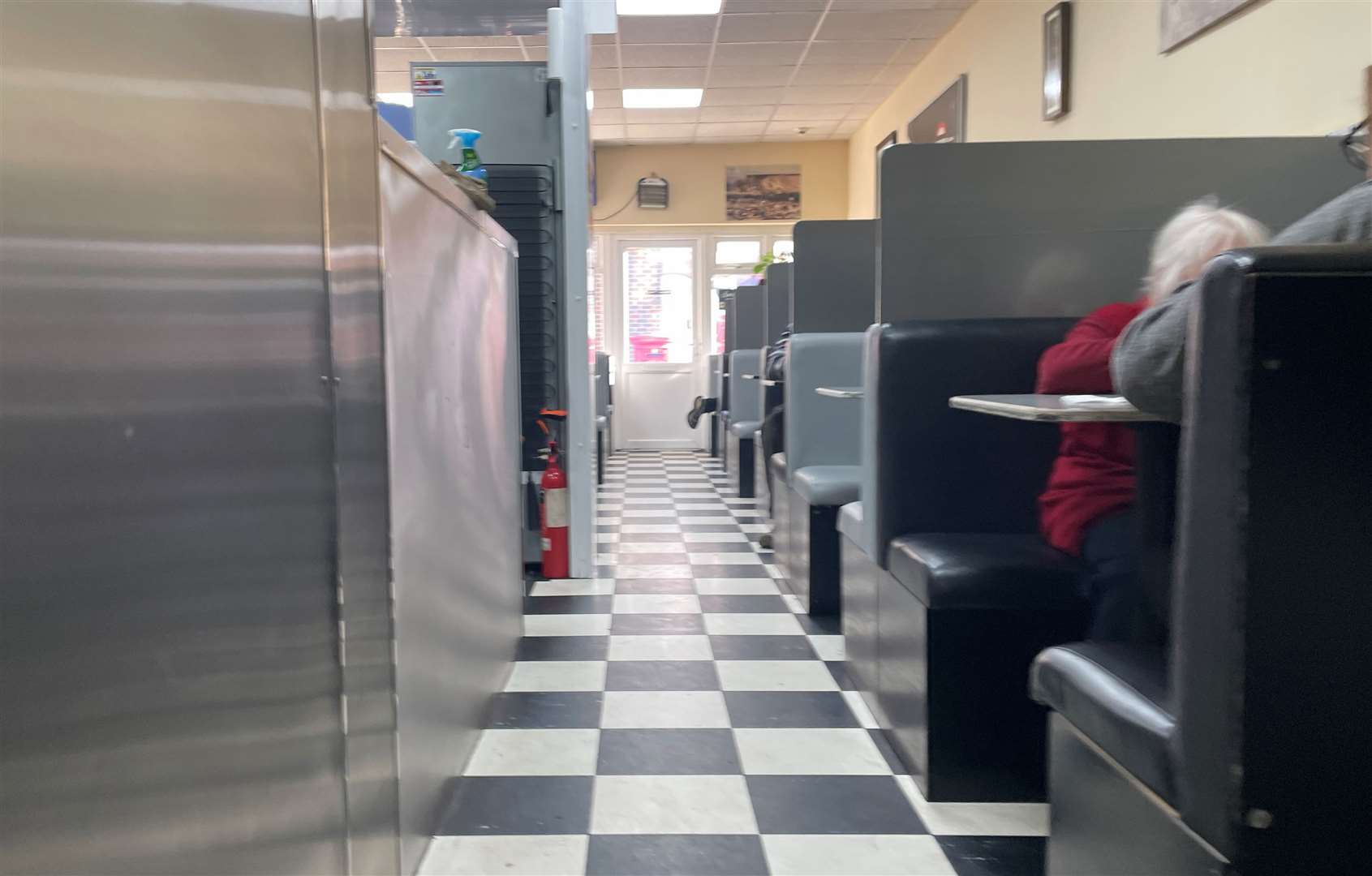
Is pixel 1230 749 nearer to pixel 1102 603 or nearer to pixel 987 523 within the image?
pixel 1102 603

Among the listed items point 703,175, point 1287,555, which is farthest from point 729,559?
point 703,175

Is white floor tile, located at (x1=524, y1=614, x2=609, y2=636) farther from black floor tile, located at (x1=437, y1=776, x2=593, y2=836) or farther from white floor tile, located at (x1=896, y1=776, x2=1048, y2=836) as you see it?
white floor tile, located at (x1=896, y1=776, x2=1048, y2=836)

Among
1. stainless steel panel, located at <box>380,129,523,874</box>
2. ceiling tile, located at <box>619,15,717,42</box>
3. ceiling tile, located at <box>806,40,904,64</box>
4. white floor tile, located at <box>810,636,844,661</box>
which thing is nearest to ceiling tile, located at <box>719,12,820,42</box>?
ceiling tile, located at <box>619,15,717,42</box>

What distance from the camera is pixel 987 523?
6.71 feet

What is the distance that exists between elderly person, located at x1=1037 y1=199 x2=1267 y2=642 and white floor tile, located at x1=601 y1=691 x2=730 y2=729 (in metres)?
0.87

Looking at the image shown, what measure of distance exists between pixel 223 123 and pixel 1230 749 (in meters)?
1.09

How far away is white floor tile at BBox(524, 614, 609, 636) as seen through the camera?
9.66 feet

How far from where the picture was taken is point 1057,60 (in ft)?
15.2

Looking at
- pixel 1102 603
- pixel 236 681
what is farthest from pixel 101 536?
pixel 1102 603

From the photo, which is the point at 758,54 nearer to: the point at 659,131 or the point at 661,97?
the point at 661,97

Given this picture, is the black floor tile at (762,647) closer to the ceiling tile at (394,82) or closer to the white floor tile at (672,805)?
the white floor tile at (672,805)

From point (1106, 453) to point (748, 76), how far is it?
237 inches

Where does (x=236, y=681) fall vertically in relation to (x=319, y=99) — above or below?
below

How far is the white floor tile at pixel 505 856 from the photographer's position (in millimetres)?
1558
